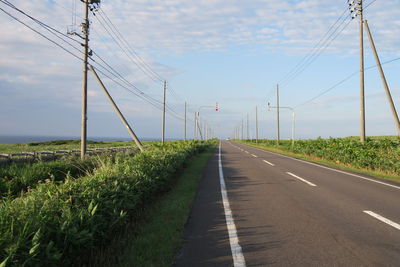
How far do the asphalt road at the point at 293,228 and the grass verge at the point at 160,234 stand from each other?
193mm

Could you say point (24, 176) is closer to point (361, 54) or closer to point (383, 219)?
point (383, 219)

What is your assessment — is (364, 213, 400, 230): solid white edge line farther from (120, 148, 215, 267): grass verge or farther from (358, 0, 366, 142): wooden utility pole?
(358, 0, 366, 142): wooden utility pole

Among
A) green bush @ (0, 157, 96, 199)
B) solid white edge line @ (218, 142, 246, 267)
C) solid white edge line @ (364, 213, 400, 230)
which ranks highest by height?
green bush @ (0, 157, 96, 199)

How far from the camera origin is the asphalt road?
389cm

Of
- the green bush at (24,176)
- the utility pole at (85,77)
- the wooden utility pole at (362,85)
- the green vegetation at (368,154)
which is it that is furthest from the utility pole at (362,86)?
the utility pole at (85,77)

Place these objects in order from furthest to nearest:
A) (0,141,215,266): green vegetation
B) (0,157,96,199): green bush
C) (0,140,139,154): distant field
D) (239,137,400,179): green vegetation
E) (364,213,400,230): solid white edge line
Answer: (0,140,139,154): distant field, (239,137,400,179): green vegetation, (0,157,96,199): green bush, (364,213,400,230): solid white edge line, (0,141,215,266): green vegetation

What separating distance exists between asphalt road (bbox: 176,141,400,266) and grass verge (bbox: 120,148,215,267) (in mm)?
193

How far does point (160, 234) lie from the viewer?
470 centimetres

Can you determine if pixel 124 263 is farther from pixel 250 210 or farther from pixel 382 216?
pixel 382 216

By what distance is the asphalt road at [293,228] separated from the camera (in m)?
3.89

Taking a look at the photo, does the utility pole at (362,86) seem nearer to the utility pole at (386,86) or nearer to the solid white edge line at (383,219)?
the utility pole at (386,86)

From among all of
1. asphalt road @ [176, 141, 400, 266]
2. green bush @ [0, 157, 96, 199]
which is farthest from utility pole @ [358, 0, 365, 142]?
green bush @ [0, 157, 96, 199]

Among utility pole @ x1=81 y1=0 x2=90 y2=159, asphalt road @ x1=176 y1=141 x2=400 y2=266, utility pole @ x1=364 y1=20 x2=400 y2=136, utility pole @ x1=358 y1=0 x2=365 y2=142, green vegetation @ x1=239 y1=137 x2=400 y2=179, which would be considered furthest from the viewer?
utility pole @ x1=358 y1=0 x2=365 y2=142

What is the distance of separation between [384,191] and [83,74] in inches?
622
